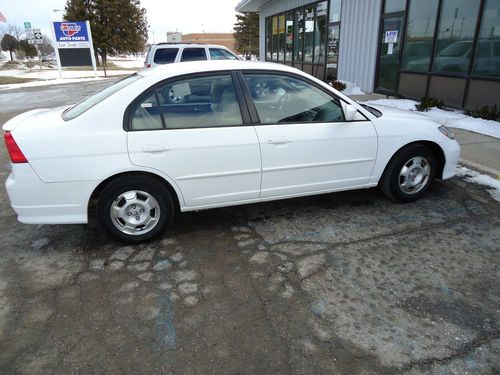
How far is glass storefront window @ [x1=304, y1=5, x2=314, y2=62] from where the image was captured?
15.3 metres

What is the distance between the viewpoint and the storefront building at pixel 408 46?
7.96 metres

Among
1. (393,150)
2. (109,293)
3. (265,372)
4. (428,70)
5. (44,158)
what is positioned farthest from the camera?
(428,70)

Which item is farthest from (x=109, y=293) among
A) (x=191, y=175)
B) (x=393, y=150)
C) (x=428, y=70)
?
(x=428, y=70)

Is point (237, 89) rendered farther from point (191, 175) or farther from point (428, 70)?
point (428, 70)

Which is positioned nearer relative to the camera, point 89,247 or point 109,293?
point 109,293

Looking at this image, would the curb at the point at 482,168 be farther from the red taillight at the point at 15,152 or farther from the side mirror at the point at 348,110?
the red taillight at the point at 15,152

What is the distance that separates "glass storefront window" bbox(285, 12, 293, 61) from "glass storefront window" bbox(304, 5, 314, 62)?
5.84 feet

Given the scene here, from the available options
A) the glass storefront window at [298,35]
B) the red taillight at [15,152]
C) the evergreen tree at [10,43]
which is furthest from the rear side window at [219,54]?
the evergreen tree at [10,43]

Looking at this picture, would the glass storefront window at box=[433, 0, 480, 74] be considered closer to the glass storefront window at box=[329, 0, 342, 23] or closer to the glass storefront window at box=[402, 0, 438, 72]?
the glass storefront window at box=[402, 0, 438, 72]

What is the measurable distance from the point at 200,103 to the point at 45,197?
1572 mm

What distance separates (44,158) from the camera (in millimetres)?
3213

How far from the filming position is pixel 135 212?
3.54m

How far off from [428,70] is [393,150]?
21.4 ft

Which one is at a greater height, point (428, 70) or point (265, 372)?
point (428, 70)
